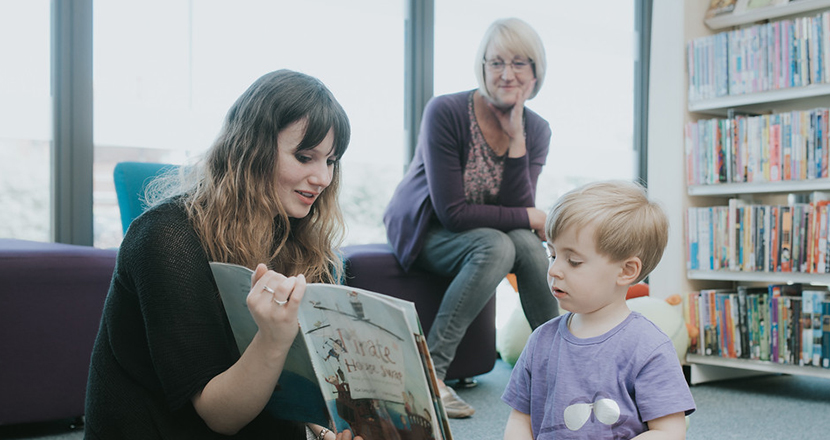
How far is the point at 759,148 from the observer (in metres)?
2.33

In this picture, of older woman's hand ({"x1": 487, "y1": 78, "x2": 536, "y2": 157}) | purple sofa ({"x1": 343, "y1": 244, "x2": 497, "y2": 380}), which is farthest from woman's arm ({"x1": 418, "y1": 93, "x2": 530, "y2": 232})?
purple sofa ({"x1": 343, "y1": 244, "x2": 497, "y2": 380})

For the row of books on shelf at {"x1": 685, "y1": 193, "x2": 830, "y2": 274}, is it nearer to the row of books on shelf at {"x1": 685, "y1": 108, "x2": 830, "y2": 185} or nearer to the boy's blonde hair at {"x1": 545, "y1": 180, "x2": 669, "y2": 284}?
the row of books on shelf at {"x1": 685, "y1": 108, "x2": 830, "y2": 185}

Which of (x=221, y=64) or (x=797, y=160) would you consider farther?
(x=221, y=64)

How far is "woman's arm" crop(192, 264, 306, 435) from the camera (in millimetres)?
752

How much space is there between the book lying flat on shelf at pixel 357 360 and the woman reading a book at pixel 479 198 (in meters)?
1.07

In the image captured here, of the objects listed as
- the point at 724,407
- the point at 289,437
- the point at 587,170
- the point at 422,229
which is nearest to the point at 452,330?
the point at 422,229

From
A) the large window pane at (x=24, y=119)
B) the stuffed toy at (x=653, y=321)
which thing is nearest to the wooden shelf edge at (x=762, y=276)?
the stuffed toy at (x=653, y=321)

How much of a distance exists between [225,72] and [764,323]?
198 centimetres

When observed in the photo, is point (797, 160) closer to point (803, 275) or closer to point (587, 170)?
point (803, 275)

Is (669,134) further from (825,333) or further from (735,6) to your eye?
(825,333)

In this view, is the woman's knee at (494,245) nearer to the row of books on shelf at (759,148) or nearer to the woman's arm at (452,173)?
the woman's arm at (452,173)

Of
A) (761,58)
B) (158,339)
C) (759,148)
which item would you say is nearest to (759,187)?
(759,148)

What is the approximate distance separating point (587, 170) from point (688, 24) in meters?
1.14

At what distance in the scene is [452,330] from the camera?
1.98 metres
